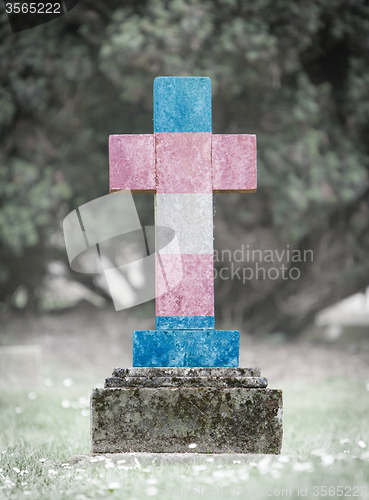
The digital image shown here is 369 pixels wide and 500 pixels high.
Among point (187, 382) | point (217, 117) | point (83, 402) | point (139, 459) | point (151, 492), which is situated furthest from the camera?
point (217, 117)

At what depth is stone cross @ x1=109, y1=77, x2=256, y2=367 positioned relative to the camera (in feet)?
9.63

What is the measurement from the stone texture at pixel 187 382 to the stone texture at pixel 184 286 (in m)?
0.40

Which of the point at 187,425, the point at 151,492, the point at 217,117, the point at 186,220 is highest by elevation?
the point at 217,117

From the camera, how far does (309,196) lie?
7.13m

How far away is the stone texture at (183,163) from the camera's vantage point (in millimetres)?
3064

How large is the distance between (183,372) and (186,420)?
257 millimetres

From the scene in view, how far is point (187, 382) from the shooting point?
9.10 ft

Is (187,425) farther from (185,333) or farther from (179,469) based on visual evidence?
(185,333)

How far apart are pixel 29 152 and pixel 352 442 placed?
573 centimetres

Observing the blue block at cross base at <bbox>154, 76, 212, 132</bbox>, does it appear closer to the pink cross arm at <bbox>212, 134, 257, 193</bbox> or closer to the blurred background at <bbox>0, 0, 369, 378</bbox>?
the pink cross arm at <bbox>212, 134, 257, 193</bbox>

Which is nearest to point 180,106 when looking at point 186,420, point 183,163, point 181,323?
point 183,163

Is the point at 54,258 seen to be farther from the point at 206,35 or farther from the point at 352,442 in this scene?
the point at 352,442

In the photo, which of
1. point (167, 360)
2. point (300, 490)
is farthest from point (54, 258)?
point (300, 490)

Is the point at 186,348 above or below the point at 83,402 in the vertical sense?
above
